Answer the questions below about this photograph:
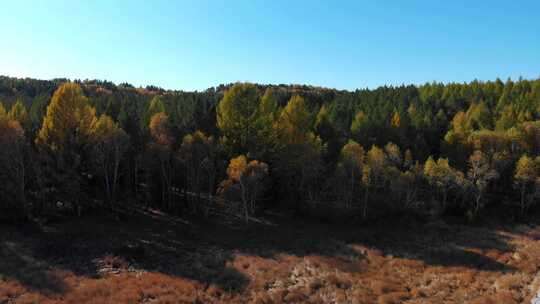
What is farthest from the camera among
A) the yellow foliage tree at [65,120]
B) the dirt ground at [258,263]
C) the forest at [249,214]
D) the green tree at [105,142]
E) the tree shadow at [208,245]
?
the green tree at [105,142]

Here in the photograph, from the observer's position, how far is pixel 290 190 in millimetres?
44438

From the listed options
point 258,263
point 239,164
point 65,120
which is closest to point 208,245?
point 258,263

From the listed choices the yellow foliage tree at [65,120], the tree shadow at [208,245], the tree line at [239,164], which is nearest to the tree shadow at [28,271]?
the tree shadow at [208,245]

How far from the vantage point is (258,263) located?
26938mm

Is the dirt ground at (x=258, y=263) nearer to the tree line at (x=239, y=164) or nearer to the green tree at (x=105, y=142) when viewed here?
the tree line at (x=239, y=164)

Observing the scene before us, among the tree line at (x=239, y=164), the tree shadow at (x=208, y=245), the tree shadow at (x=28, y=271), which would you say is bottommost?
the tree shadow at (x=28, y=271)

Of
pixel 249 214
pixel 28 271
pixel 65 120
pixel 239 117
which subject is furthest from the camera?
pixel 239 117

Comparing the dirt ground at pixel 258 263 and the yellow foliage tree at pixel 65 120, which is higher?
the yellow foliage tree at pixel 65 120

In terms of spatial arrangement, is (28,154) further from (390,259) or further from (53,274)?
(390,259)

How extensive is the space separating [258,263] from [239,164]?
1097 cm

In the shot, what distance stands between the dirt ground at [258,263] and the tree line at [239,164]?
3.95 meters

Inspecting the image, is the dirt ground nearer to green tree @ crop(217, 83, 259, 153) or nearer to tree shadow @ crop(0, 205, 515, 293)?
tree shadow @ crop(0, 205, 515, 293)

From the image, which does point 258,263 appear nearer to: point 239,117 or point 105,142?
point 105,142

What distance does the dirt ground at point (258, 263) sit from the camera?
2162 cm
